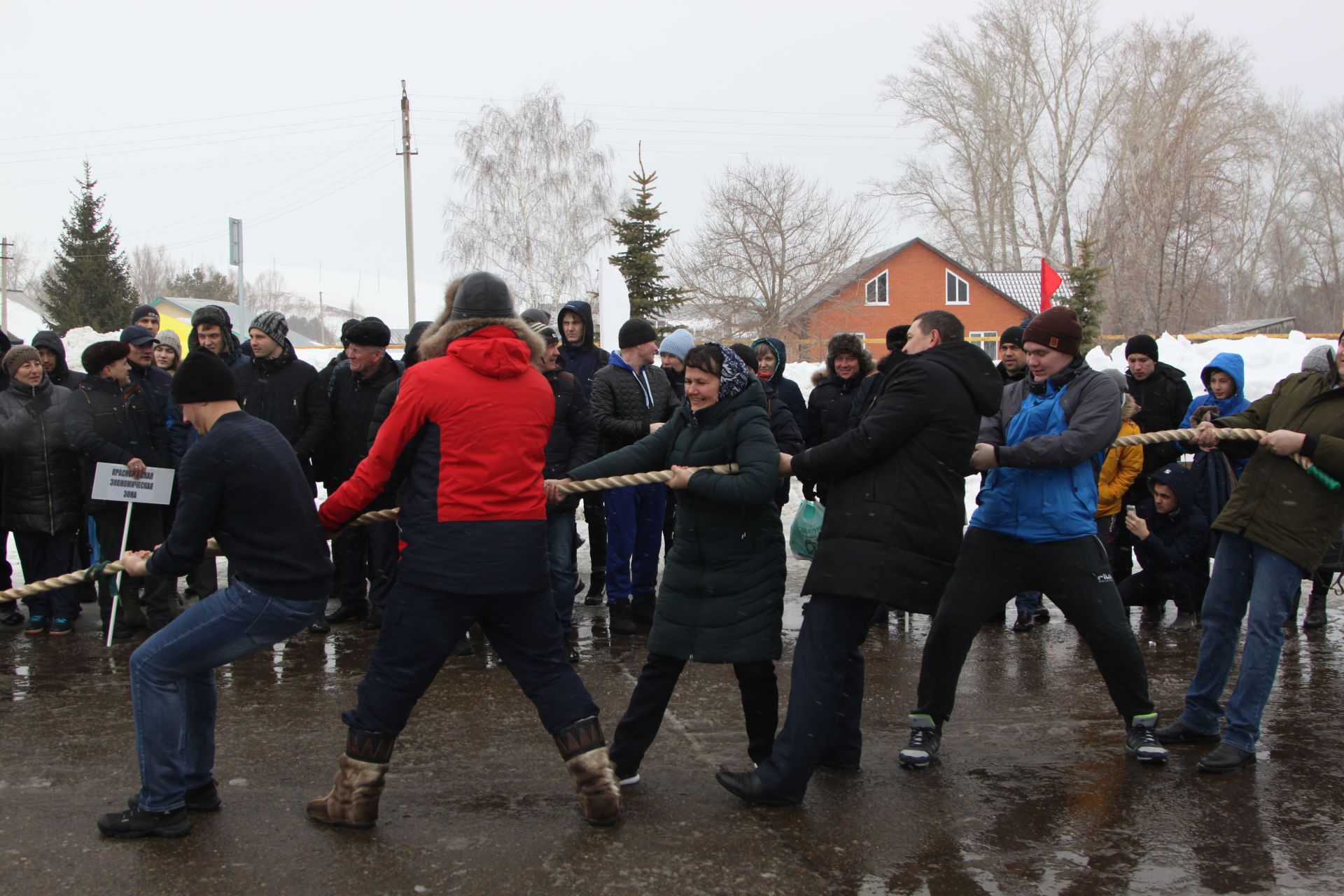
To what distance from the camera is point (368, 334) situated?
276 inches

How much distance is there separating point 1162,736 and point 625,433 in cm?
356

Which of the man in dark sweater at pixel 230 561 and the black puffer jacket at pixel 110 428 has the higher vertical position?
the black puffer jacket at pixel 110 428

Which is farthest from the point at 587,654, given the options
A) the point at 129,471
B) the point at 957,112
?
the point at 957,112

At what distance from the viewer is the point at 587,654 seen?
21.5ft

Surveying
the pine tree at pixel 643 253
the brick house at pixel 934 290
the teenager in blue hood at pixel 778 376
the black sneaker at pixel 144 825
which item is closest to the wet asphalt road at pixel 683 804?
the black sneaker at pixel 144 825

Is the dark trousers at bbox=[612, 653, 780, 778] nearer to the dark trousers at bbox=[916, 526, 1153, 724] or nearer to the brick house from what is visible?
the dark trousers at bbox=[916, 526, 1153, 724]

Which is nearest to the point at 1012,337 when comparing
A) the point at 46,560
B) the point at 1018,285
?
the point at 46,560

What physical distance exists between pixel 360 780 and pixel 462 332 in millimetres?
1594

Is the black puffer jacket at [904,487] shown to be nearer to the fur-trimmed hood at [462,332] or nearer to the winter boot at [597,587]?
the fur-trimmed hood at [462,332]

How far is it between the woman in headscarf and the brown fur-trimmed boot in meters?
0.37

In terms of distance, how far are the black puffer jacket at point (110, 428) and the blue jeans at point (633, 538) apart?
9.80 ft

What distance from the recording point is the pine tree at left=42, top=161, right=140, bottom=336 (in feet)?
128

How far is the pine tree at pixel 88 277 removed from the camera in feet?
128

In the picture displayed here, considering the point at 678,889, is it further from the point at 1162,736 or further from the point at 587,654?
the point at 587,654
